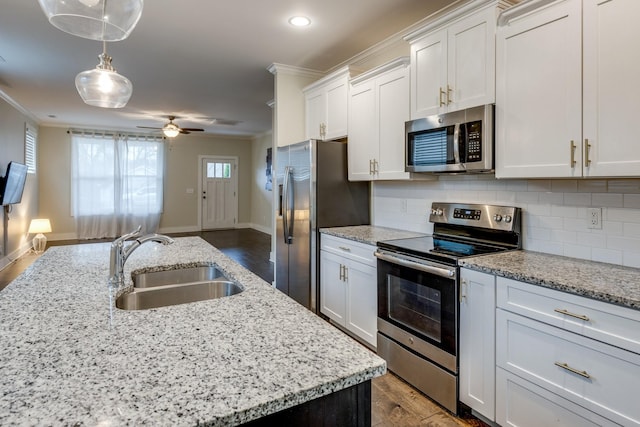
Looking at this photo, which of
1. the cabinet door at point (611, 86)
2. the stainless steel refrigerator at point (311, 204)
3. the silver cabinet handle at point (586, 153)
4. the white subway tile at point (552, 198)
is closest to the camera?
the cabinet door at point (611, 86)

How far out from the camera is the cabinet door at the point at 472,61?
7.13ft

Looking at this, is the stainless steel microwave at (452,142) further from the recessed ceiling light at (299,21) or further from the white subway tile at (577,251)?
the recessed ceiling light at (299,21)

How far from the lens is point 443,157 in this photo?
2.46 metres

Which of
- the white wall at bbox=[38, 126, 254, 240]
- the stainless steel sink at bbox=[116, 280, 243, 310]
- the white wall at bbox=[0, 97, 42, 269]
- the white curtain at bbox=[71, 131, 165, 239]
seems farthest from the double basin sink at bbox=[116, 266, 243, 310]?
the white wall at bbox=[38, 126, 254, 240]

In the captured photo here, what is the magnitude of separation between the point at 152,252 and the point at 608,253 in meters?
2.58

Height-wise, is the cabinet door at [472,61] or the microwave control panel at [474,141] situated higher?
the cabinet door at [472,61]

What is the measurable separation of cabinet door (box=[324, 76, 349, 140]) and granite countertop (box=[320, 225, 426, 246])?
93 centimetres

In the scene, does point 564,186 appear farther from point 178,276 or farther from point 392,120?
point 178,276

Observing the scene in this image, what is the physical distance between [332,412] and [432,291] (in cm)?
145

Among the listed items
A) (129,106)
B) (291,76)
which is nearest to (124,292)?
(291,76)

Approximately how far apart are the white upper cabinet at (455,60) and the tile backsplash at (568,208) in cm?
59

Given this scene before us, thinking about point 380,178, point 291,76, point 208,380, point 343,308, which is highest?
point 291,76

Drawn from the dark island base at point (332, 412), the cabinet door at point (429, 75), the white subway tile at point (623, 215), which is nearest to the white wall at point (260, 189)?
the cabinet door at point (429, 75)

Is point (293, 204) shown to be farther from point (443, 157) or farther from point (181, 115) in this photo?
point (181, 115)
